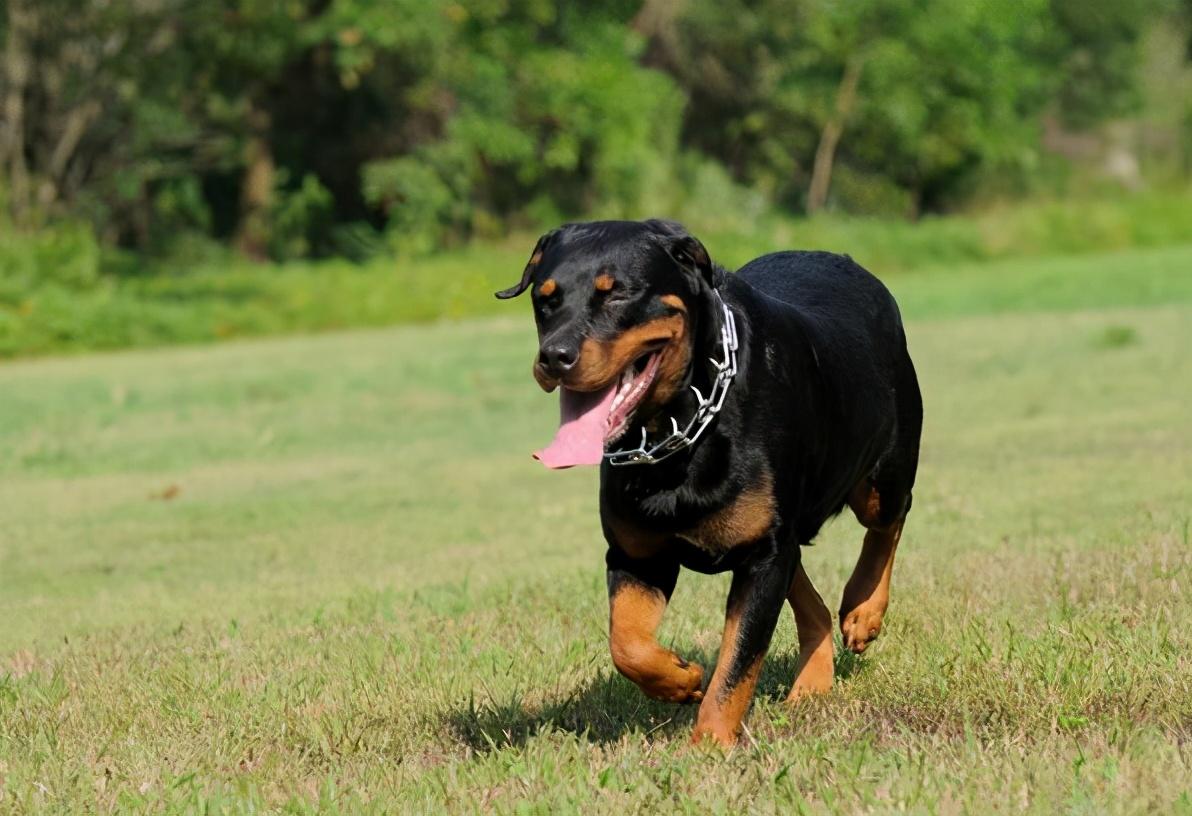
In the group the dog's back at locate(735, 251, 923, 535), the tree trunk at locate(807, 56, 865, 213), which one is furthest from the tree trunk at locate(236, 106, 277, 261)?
the dog's back at locate(735, 251, 923, 535)

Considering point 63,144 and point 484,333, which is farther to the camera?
point 63,144

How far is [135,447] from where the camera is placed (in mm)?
17406

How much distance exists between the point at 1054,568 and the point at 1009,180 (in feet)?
180

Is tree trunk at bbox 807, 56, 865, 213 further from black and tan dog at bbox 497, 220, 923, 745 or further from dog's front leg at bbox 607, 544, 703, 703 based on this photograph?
dog's front leg at bbox 607, 544, 703, 703

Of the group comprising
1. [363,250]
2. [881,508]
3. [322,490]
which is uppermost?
[881,508]

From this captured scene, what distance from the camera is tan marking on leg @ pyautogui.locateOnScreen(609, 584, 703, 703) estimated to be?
489cm

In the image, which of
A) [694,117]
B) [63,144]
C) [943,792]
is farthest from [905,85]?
[943,792]

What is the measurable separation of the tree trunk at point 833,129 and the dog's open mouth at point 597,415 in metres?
51.1

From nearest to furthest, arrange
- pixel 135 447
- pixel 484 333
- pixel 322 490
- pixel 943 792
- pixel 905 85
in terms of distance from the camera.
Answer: pixel 943 792 < pixel 322 490 < pixel 135 447 < pixel 484 333 < pixel 905 85

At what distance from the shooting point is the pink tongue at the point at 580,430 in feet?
14.5

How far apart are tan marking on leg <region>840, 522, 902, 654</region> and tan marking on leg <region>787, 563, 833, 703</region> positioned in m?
0.16

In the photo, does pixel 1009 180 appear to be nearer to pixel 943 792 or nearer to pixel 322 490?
pixel 322 490

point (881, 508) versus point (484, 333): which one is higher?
point (881, 508)

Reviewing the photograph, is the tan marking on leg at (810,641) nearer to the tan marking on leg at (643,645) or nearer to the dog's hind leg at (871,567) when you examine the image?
the dog's hind leg at (871,567)
